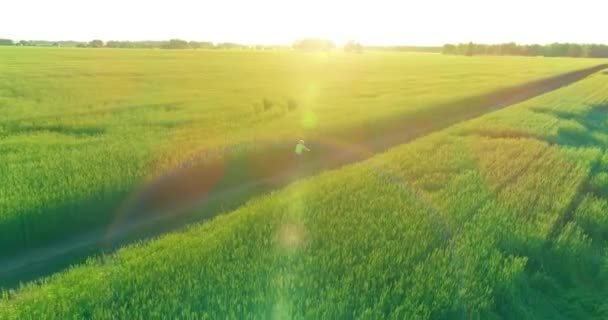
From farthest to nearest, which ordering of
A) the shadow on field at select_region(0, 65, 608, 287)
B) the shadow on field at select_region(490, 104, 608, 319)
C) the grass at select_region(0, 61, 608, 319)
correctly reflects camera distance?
the shadow on field at select_region(0, 65, 608, 287), the shadow on field at select_region(490, 104, 608, 319), the grass at select_region(0, 61, 608, 319)

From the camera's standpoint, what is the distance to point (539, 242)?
19.8ft

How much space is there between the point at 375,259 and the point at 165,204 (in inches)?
203

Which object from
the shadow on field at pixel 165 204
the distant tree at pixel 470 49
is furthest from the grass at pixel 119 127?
the distant tree at pixel 470 49

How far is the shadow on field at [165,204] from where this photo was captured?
22.0 ft

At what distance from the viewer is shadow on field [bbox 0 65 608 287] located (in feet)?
22.0

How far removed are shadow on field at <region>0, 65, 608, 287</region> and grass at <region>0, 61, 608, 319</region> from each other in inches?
40.2

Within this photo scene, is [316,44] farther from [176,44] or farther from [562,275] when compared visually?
[562,275]

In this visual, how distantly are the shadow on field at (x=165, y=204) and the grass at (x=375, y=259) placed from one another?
102 cm

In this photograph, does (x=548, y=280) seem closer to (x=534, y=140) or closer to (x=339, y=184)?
(x=339, y=184)

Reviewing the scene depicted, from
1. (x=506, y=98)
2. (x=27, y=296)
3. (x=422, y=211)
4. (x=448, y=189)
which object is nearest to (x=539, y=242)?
(x=422, y=211)

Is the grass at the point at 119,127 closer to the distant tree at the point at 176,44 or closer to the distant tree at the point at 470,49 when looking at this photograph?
the distant tree at the point at 176,44

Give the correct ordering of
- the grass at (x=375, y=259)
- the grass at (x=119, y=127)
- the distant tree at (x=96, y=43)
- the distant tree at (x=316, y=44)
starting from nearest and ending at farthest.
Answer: the grass at (x=375, y=259) → the grass at (x=119, y=127) → the distant tree at (x=96, y=43) → the distant tree at (x=316, y=44)

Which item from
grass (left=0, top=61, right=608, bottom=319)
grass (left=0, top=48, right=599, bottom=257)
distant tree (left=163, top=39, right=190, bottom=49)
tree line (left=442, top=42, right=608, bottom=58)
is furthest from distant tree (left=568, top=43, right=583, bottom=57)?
grass (left=0, top=61, right=608, bottom=319)

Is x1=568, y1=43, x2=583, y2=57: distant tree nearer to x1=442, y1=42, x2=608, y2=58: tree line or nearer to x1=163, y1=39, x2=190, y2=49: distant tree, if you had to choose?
x1=442, y1=42, x2=608, y2=58: tree line
